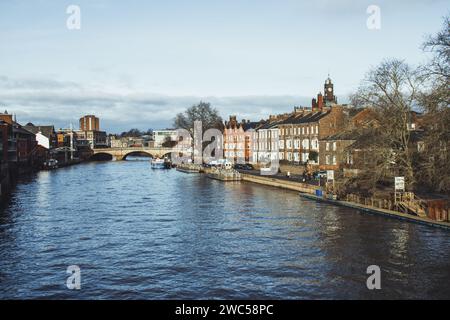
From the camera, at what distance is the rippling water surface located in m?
25.2

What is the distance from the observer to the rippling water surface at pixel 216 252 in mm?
25234

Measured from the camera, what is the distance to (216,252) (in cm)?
3269

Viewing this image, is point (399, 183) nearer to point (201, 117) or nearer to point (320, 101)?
point (320, 101)

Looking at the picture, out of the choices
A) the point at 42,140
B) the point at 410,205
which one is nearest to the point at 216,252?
the point at 410,205

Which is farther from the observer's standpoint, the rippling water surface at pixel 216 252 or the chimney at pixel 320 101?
the chimney at pixel 320 101

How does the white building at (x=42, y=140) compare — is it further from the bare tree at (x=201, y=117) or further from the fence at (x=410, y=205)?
the fence at (x=410, y=205)

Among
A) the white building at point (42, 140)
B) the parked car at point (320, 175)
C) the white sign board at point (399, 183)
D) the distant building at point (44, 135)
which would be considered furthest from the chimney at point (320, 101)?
the white building at point (42, 140)
